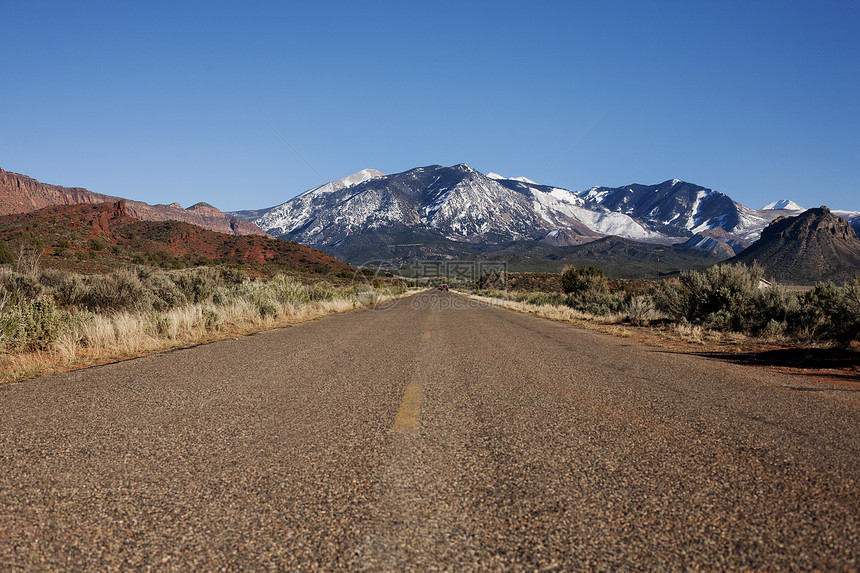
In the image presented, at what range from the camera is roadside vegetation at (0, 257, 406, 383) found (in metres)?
8.11

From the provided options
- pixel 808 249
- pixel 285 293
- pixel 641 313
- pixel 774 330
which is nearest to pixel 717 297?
pixel 641 313

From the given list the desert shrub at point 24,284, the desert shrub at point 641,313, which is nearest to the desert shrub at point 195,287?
the desert shrub at point 24,284

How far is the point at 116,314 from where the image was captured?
37.9 feet

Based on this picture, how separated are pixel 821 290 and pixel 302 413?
1509 centimetres

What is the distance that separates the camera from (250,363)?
742 centimetres

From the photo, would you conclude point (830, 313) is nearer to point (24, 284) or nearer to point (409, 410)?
point (409, 410)

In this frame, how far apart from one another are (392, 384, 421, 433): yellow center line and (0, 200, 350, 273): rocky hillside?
36071 mm

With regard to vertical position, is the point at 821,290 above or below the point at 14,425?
above

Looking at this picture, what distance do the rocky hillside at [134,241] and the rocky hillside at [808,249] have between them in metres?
83.9

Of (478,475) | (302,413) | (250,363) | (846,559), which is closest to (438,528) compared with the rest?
(478,475)

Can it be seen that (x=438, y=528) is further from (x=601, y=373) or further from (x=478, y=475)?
(x=601, y=373)

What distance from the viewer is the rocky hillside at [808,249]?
88.4 m

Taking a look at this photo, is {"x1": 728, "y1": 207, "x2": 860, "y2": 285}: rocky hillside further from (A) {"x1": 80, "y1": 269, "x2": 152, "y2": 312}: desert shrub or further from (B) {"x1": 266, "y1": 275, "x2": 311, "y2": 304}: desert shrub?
(A) {"x1": 80, "y1": 269, "x2": 152, "y2": 312}: desert shrub

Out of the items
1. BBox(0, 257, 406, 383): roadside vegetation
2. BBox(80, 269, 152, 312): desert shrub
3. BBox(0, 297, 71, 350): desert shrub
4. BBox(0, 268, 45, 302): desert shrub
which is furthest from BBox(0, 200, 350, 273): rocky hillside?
BBox(0, 297, 71, 350): desert shrub
